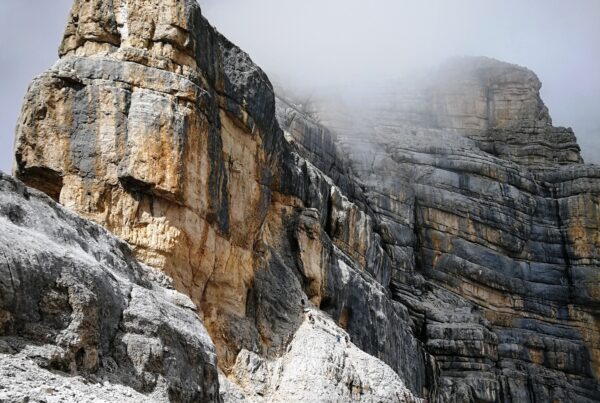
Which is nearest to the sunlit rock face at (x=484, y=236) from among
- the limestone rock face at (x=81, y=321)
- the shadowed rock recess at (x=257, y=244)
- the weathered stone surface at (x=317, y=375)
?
the shadowed rock recess at (x=257, y=244)

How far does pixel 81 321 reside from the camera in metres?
15.4

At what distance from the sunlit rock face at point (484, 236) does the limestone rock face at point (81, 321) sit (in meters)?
34.9

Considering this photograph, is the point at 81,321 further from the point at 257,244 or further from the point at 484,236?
the point at 484,236

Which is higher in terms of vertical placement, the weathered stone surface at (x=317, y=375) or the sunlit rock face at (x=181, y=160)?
the sunlit rock face at (x=181, y=160)

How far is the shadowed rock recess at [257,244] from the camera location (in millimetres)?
16844

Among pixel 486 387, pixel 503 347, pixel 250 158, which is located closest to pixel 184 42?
pixel 250 158

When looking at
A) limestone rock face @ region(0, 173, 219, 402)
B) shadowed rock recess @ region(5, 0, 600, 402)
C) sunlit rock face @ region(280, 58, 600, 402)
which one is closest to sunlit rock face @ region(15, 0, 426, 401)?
shadowed rock recess @ region(5, 0, 600, 402)

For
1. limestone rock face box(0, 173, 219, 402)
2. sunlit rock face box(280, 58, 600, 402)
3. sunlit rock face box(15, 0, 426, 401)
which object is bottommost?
limestone rock face box(0, 173, 219, 402)

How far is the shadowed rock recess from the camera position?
16844 millimetres

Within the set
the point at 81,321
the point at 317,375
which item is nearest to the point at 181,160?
the point at 317,375

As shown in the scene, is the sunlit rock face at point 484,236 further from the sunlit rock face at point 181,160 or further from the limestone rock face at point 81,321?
the limestone rock face at point 81,321

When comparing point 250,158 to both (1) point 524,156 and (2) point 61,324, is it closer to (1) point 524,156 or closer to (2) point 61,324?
(2) point 61,324

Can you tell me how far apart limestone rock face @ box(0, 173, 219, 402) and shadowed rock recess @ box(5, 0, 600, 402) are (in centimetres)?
5

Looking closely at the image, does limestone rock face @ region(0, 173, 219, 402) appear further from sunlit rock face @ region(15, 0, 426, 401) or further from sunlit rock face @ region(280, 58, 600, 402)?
sunlit rock face @ region(280, 58, 600, 402)
